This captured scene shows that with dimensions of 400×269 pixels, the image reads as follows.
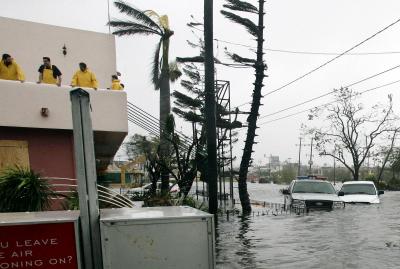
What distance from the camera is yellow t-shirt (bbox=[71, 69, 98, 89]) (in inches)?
522

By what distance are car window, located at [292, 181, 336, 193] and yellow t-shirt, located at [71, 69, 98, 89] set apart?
9.32 metres

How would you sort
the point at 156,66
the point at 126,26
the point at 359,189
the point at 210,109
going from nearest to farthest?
the point at 210,109, the point at 359,189, the point at 126,26, the point at 156,66

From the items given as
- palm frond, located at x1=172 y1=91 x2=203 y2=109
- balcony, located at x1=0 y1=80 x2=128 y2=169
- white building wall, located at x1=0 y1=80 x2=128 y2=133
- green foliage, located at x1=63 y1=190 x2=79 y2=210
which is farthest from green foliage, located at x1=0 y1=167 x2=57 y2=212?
palm frond, located at x1=172 y1=91 x2=203 y2=109

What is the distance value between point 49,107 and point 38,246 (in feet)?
30.4

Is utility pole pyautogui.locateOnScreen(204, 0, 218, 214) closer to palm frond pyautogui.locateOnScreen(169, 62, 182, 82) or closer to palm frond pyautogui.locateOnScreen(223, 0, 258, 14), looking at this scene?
palm frond pyautogui.locateOnScreen(223, 0, 258, 14)

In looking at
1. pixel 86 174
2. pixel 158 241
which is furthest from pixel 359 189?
pixel 86 174

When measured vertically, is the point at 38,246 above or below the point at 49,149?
below

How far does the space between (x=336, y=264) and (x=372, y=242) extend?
3.16m

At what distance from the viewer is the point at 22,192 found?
934 cm

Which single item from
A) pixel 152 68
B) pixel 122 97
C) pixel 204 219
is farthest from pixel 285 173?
pixel 204 219

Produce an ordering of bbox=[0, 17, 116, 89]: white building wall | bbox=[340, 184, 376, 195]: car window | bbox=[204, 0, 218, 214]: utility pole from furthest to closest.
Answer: bbox=[340, 184, 376, 195]: car window, bbox=[0, 17, 116, 89]: white building wall, bbox=[204, 0, 218, 214]: utility pole

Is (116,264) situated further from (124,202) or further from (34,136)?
(34,136)

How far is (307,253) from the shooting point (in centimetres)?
1002

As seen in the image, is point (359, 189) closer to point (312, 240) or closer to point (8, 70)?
point (312, 240)
